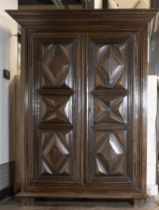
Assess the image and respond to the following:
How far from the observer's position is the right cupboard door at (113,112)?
3287mm

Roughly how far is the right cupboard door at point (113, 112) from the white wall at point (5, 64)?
97 cm

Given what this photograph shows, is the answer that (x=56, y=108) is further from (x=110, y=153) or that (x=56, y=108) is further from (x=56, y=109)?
(x=110, y=153)

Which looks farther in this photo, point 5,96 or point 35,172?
point 5,96

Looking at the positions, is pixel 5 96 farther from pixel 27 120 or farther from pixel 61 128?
pixel 61 128

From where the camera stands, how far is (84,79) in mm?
3311

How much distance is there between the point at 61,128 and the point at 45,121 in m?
0.18

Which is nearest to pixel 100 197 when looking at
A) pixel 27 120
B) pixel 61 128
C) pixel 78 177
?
pixel 78 177

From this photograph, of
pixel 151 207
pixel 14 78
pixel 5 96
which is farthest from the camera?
pixel 14 78

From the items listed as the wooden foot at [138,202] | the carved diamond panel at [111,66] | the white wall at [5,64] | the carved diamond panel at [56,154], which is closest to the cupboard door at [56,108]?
the carved diamond panel at [56,154]

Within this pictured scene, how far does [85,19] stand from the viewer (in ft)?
10.8

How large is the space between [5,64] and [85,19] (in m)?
1.07

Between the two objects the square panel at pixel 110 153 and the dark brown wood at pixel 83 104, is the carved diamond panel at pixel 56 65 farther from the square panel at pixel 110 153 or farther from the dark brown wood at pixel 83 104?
the square panel at pixel 110 153

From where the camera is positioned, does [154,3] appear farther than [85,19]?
Yes

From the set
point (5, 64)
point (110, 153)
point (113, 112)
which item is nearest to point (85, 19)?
point (113, 112)
